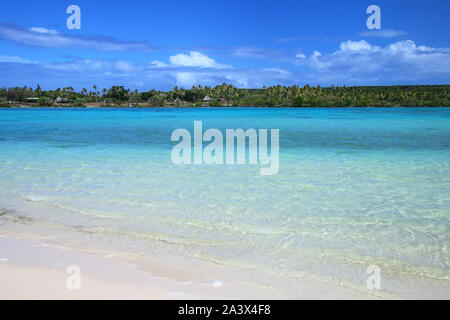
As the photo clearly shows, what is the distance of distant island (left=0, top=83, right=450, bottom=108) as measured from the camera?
115312 mm

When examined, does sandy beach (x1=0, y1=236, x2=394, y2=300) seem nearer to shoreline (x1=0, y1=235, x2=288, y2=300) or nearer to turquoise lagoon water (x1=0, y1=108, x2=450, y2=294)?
shoreline (x1=0, y1=235, x2=288, y2=300)

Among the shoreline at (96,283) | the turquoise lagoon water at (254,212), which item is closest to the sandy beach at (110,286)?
the shoreline at (96,283)

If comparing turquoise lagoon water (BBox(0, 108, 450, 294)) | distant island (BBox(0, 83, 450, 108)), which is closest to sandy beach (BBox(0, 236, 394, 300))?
turquoise lagoon water (BBox(0, 108, 450, 294))

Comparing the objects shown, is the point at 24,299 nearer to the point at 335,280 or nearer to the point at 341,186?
the point at 335,280

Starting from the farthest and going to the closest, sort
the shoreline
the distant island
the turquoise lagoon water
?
the distant island, the turquoise lagoon water, the shoreline

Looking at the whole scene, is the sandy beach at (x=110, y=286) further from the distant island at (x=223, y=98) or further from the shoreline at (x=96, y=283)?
the distant island at (x=223, y=98)

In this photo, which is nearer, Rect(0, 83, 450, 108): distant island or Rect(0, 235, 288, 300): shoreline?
Rect(0, 235, 288, 300): shoreline

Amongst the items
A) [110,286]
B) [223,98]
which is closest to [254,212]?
[110,286]

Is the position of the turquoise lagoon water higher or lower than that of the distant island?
lower

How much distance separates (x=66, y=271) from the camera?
10.2 feet

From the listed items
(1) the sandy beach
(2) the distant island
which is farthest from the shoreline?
(2) the distant island

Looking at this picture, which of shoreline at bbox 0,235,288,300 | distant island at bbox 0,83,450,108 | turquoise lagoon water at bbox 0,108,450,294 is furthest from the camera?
distant island at bbox 0,83,450,108

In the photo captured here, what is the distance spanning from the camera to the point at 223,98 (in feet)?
443
